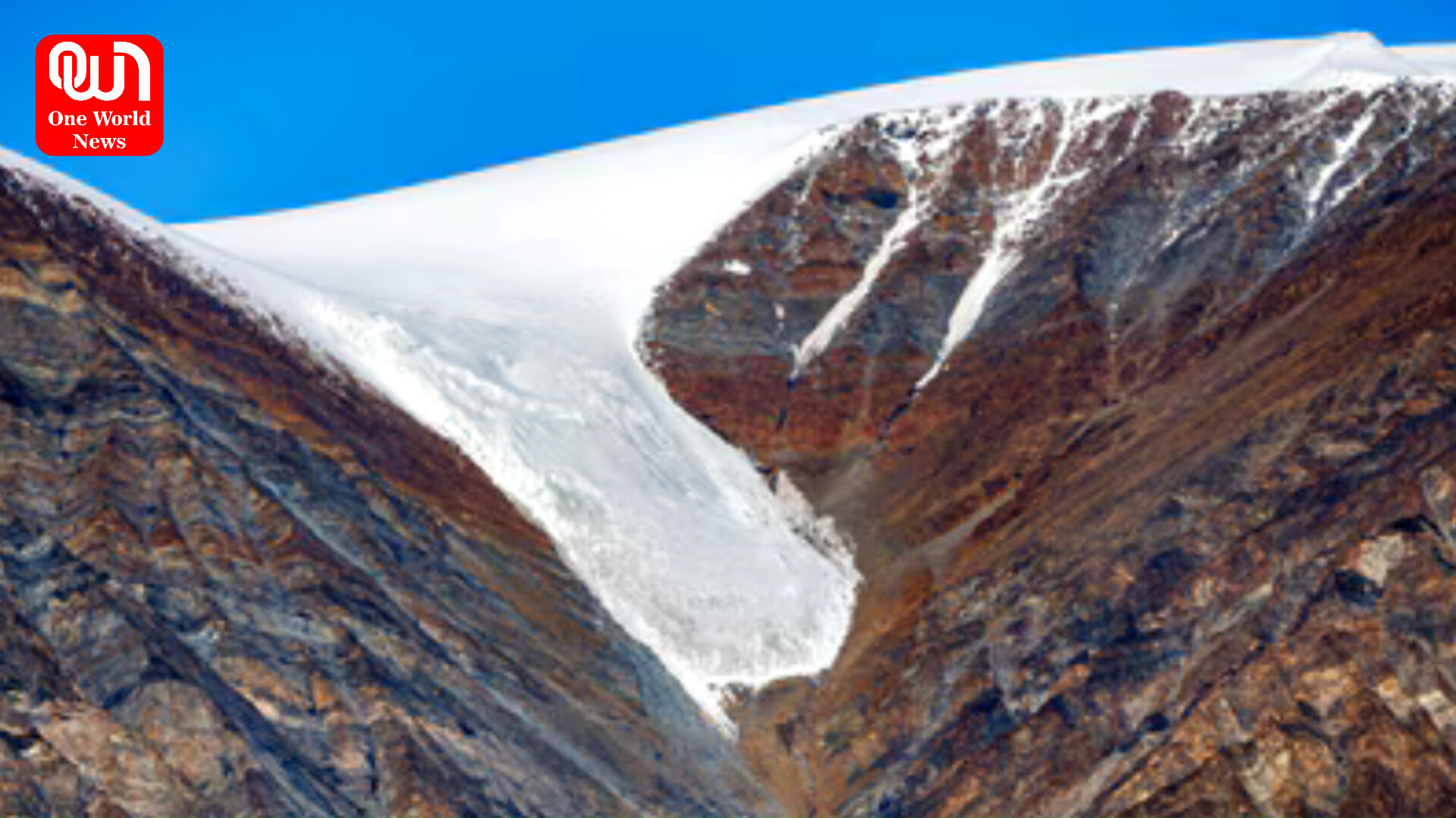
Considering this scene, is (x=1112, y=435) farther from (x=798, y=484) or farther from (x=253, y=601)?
(x=253, y=601)

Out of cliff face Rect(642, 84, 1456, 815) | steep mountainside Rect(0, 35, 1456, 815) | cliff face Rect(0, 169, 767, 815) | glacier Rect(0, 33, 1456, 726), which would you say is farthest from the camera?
glacier Rect(0, 33, 1456, 726)

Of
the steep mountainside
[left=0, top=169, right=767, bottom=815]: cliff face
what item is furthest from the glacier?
[left=0, top=169, right=767, bottom=815]: cliff face

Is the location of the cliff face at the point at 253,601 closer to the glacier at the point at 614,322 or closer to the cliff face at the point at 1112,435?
the glacier at the point at 614,322

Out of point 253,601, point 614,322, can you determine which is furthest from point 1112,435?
point 253,601

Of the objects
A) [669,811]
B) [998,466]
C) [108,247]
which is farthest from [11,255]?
[998,466]

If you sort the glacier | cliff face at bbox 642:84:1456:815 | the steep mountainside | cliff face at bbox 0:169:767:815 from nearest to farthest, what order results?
cliff face at bbox 0:169:767:815
the steep mountainside
cliff face at bbox 642:84:1456:815
the glacier

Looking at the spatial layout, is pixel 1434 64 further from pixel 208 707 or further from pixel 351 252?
pixel 208 707

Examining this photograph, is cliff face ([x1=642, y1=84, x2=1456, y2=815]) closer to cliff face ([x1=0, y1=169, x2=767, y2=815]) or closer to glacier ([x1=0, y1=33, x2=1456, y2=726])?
glacier ([x1=0, y1=33, x2=1456, y2=726])
